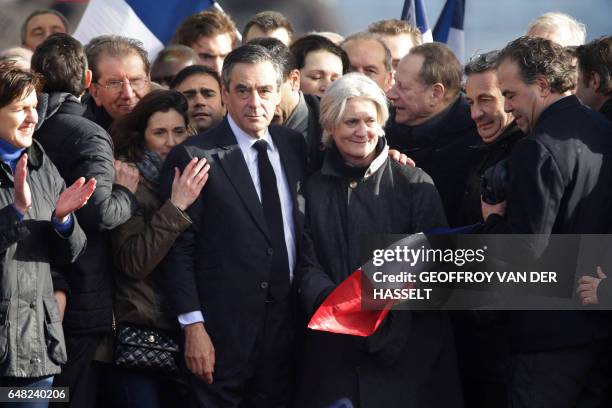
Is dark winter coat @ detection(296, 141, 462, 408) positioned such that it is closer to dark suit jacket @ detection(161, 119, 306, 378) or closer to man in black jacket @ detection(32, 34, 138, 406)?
dark suit jacket @ detection(161, 119, 306, 378)

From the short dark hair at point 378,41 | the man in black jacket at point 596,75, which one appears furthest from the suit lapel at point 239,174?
the short dark hair at point 378,41

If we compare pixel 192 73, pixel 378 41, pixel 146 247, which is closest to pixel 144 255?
pixel 146 247

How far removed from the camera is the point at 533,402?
208 inches

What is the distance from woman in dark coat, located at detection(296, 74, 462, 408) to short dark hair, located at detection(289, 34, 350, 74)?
1665 mm

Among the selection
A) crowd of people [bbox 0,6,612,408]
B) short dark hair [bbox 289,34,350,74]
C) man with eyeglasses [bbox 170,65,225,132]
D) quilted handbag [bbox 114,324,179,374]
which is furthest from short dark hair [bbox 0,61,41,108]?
short dark hair [bbox 289,34,350,74]

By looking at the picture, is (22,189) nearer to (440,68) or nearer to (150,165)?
(150,165)

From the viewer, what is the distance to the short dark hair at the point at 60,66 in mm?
5945

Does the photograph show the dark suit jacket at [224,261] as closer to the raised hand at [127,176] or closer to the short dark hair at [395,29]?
the raised hand at [127,176]

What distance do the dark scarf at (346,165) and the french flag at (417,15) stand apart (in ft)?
11.7

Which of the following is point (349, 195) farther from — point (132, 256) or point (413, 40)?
point (413, 40)

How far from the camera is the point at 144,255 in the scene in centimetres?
571

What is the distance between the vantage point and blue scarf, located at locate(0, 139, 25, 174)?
5.22 meters

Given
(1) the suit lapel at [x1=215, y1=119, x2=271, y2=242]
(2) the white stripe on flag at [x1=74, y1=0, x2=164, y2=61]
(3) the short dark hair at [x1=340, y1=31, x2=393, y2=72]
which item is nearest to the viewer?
(1) the suit lapel at [x1=215, y1=119, x2=271, y2=242]

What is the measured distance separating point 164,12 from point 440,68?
2.95 metres
